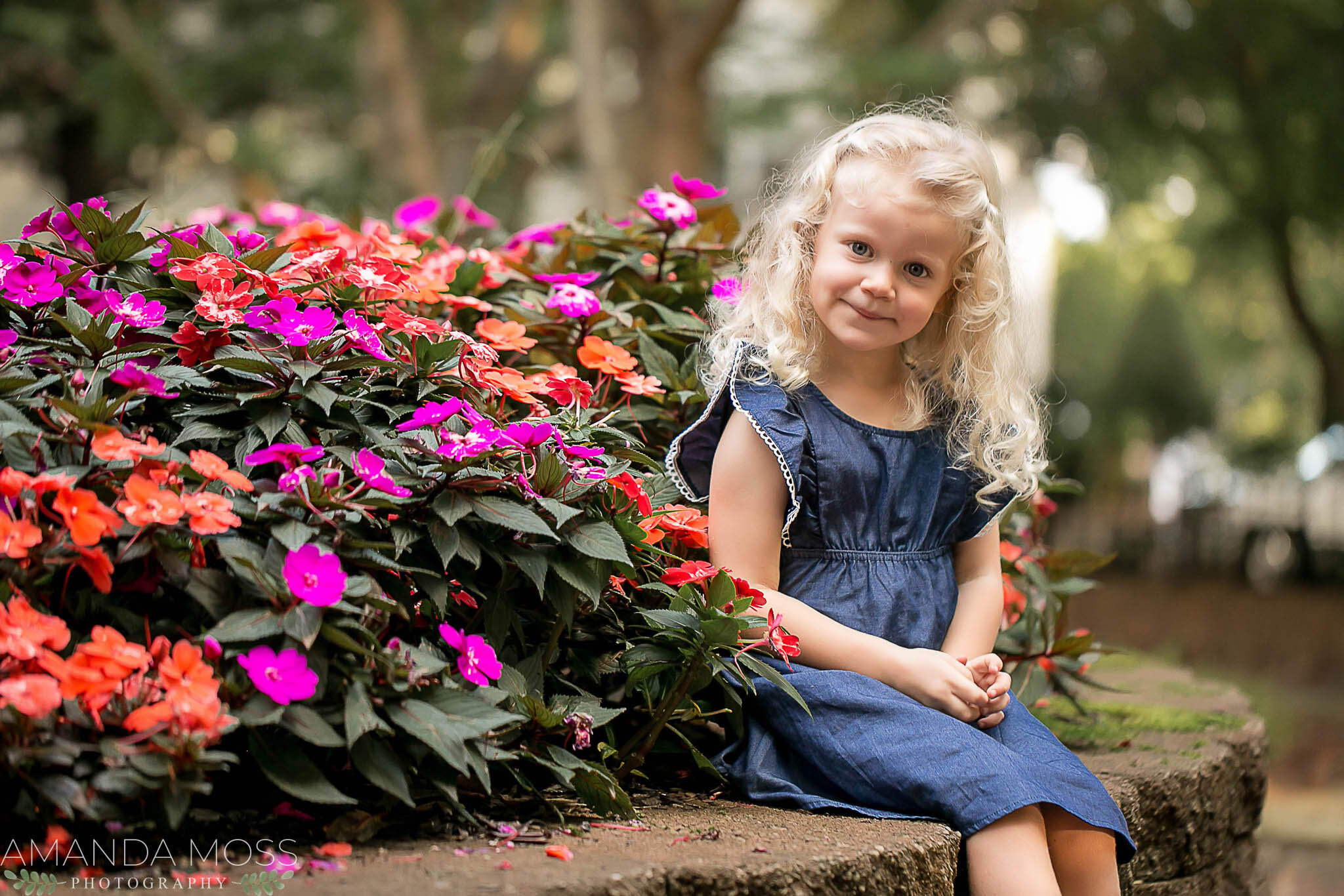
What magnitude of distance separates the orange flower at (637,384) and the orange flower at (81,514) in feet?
2.54

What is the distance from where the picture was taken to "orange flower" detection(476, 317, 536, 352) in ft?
5.71

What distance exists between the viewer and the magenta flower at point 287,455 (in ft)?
4.16

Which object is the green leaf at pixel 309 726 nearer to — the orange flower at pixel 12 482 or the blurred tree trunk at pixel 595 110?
the orange flower at pixel 12 482

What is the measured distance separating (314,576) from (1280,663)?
8080 mm

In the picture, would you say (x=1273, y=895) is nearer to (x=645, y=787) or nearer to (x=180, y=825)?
(x=645, y=787)

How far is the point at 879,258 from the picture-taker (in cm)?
173

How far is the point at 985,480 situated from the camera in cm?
183

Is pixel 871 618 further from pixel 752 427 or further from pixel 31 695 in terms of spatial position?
pixel 31 695

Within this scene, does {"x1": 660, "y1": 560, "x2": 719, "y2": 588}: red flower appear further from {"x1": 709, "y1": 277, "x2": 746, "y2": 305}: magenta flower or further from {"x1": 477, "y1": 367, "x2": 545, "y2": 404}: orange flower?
{"x1": 709, "y1": 277, "x2": 746, "y2": 305}: magenta flower

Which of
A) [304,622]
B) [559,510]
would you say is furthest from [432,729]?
[559,510]

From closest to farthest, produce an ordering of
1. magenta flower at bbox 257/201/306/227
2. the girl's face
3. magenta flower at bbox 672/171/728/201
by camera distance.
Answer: the girl's face
magenta flower at bbox 672/171/728/201
magenta flower at bbox 257/201/306/227

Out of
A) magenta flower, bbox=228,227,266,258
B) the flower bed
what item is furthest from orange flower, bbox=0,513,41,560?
magenta flower, bbox=228,227,266,258

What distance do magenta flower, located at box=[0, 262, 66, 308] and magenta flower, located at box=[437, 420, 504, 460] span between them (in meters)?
0.54

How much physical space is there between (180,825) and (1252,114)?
8923mm
